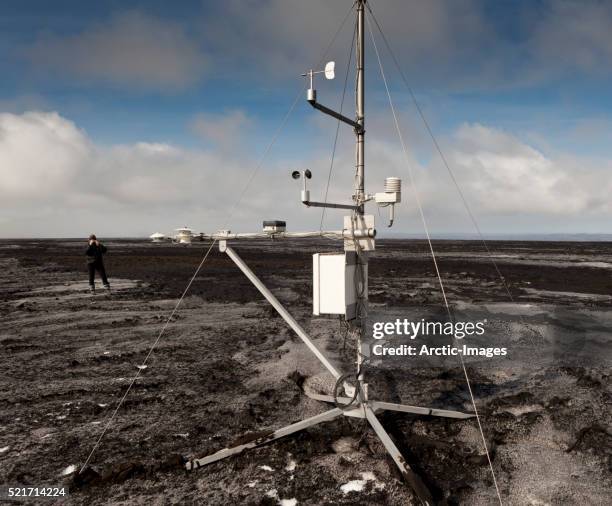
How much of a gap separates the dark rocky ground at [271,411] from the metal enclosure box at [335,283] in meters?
2.09

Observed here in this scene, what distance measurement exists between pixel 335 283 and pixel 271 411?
3.23 metres

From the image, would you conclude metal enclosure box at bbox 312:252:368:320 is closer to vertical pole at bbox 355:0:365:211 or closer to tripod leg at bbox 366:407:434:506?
vertical pole at bbox 355:0:365:211

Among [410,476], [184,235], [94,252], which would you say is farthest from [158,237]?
[94,252]

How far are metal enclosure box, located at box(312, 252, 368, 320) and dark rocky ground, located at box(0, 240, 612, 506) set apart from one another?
6.87 feet

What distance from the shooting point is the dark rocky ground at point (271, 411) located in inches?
209

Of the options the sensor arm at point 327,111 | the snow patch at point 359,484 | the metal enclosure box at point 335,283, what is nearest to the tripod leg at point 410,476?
the snow patch at point 359,484

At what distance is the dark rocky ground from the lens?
530cm

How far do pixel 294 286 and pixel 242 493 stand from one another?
18467 mm

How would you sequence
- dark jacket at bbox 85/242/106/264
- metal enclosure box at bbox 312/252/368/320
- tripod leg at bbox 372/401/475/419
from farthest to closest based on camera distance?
dark jacket at bbox 85/242/106/264 < tripod leg at bbox 372/401/475/419 < metal enclosure box at bbox 312/252/368/320

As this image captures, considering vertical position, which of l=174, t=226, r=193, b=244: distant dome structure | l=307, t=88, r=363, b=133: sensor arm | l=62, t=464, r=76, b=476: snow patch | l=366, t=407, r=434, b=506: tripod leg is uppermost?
l=307, t=88, r=363, b=133: sensor arm

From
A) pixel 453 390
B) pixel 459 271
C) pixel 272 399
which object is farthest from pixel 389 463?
pixel 459 271

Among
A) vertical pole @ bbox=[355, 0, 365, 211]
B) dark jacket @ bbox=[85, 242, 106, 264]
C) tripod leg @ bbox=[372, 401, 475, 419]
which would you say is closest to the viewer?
vertical pole @ bbox=[355, 0, 365, 211]

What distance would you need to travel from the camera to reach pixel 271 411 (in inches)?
293

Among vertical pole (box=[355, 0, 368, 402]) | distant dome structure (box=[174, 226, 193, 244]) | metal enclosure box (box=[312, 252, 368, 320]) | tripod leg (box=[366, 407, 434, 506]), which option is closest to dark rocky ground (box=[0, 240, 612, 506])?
tripod leg (box=[366, 407, 434, 506])
